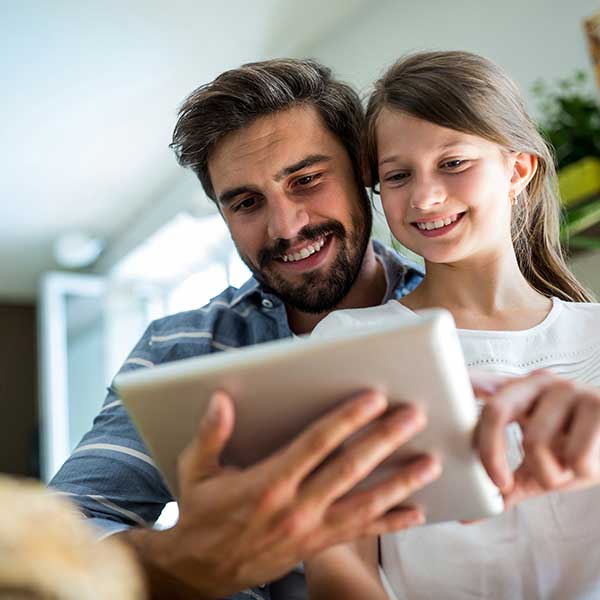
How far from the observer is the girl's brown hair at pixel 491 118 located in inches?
49.6

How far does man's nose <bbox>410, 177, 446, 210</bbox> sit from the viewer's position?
120 centimetres

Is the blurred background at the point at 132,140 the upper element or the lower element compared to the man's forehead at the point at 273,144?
upper

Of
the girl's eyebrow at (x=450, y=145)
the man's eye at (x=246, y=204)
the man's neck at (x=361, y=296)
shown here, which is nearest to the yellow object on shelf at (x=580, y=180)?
the man's neck at (x=361, y=296)

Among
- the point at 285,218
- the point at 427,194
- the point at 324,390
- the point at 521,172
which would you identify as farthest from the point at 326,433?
the point at 285,218

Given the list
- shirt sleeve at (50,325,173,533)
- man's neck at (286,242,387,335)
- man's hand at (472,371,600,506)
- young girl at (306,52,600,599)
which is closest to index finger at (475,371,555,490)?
man's hand at (472,371,600,506)

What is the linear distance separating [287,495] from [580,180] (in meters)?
1.74

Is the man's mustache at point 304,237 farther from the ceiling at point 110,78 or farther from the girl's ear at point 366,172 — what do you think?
the ceiling at point 110,78

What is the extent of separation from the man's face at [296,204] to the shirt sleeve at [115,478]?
1.35 feet

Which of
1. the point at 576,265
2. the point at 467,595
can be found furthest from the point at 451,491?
the point at 576,265

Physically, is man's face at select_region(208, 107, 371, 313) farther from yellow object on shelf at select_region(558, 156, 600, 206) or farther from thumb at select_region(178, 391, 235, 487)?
thumb at select_region(178, 391, 235, 487)

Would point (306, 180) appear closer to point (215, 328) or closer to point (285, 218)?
point (285, 218)

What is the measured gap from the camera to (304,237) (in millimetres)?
1624

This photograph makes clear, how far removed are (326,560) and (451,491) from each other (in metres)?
0.26

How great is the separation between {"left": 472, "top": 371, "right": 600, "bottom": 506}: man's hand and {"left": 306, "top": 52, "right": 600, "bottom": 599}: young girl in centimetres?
6
